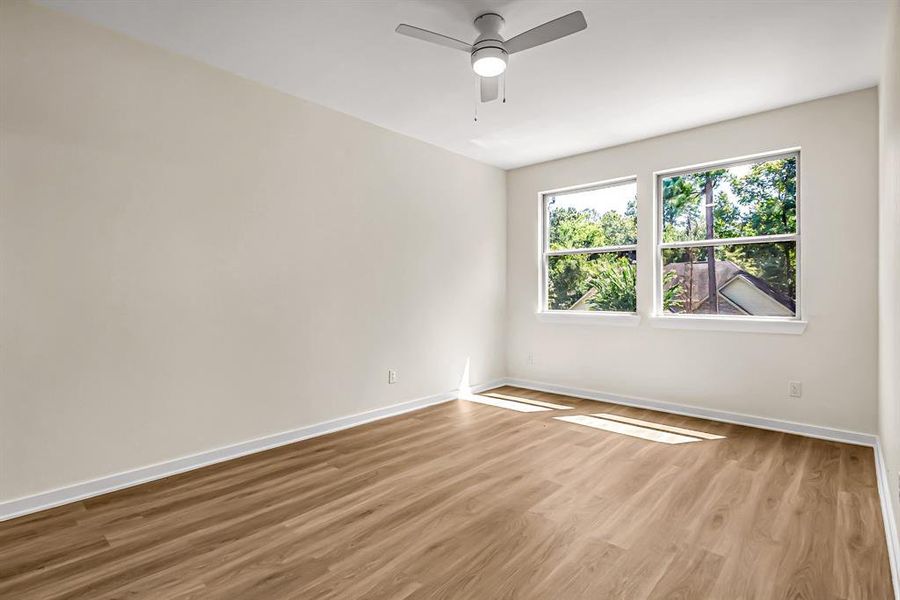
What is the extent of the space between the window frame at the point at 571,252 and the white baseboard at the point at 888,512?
206cm

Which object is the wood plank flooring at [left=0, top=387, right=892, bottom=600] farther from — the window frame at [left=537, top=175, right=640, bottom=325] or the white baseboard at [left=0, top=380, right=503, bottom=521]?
the window frame at [left=537, top=175, right=640, bottom=325]

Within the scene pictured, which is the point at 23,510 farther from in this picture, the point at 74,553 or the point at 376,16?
the point at 376,16

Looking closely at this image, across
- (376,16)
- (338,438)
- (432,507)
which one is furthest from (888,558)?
(376,16)

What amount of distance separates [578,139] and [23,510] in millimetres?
4807

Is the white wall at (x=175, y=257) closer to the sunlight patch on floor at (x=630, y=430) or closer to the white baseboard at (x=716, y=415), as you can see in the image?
the sunlight patch on floor at (x=630, y=430)

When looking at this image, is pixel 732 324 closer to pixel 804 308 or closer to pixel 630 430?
pixel 804 308

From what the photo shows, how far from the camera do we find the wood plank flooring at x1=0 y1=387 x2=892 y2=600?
1.82m

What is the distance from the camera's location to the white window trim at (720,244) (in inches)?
147

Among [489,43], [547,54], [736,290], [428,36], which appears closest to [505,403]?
[736,290]

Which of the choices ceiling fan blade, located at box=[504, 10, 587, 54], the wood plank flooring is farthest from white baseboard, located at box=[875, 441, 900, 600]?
ceiling fan blade, located at box=[504, 10, 587, 54]

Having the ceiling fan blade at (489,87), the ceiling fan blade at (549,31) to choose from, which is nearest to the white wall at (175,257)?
the ceiling fan blade at (489,87)

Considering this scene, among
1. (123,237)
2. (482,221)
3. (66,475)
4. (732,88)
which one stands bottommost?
(66,475)

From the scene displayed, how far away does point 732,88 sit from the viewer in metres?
3.39

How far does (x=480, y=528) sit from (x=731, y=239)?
3.37 m
